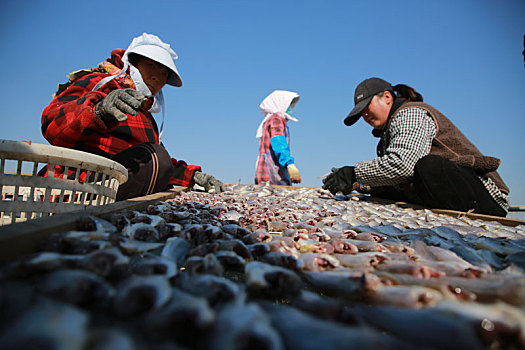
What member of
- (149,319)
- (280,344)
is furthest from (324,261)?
(149,319)

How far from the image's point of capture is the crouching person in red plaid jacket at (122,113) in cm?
213

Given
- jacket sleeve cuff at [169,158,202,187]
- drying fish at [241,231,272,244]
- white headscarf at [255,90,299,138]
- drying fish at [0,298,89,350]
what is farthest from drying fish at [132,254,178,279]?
white headscarf at [255,90,299,138]

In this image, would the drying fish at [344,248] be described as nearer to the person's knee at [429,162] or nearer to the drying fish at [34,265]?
the drying fish at [34,265]

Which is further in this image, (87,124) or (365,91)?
(365,91)

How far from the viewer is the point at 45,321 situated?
420 mm

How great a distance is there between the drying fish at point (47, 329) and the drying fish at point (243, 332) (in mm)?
217

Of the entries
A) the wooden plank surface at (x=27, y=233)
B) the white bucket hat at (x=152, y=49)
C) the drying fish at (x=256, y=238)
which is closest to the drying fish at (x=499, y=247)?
the drying fish at (x=256, y=238)

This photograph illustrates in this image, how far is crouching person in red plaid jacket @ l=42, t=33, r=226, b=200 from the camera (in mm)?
2127

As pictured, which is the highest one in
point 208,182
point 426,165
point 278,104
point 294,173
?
point 278,104

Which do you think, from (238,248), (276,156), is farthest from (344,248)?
(276,156)

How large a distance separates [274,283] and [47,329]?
1.61ft

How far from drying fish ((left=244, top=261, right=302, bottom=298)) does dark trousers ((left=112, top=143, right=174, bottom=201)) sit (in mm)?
2168

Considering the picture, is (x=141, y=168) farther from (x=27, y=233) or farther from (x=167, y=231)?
(x=27, y=233)

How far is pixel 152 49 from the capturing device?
3.13 meters
